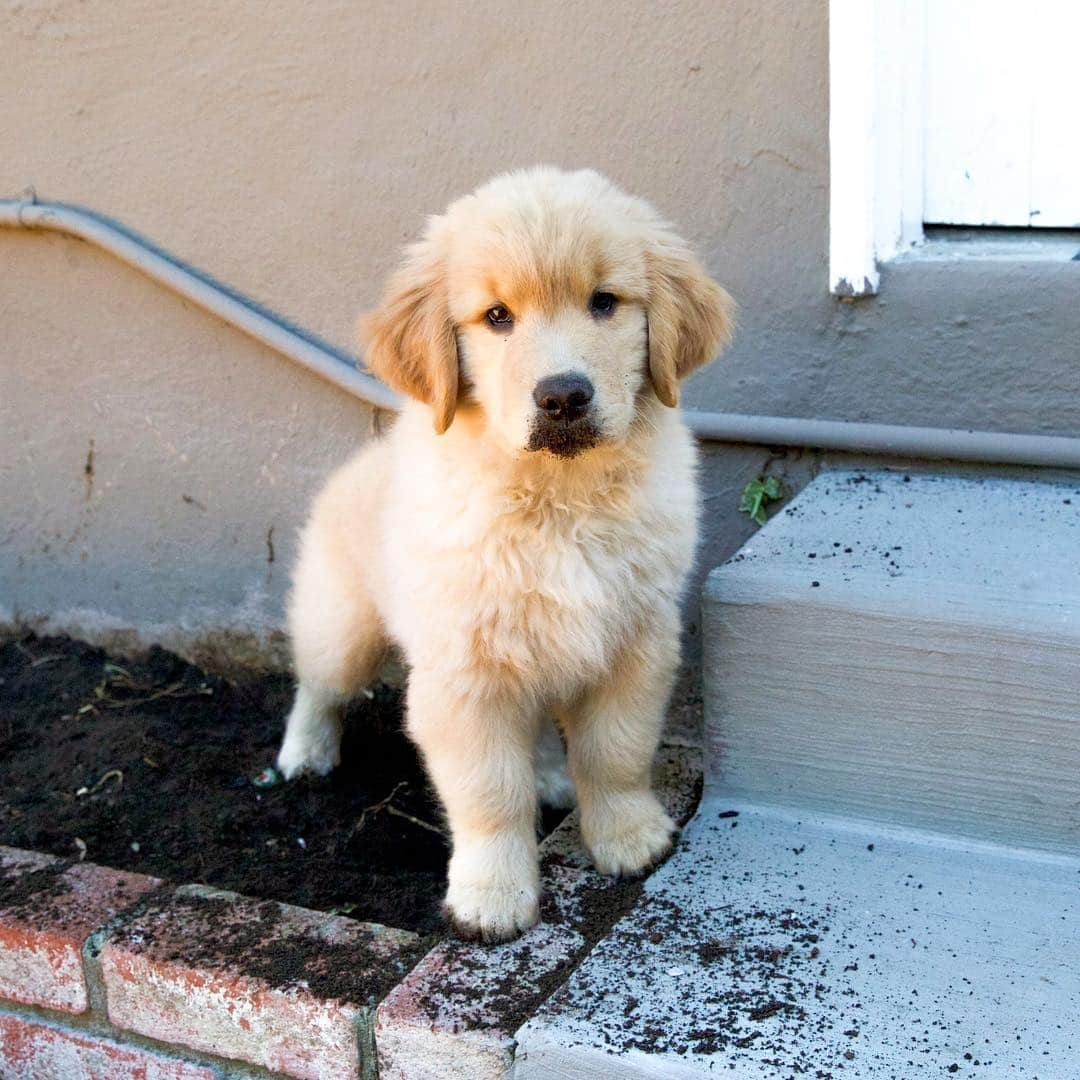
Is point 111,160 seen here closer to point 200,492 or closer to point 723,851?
point 200,492

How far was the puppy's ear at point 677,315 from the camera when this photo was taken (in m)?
2.67

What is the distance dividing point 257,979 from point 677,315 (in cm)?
155

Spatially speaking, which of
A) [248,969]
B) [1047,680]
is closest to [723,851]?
[1047,680]

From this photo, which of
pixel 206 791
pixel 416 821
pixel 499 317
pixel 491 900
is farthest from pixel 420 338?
pixel 206 791

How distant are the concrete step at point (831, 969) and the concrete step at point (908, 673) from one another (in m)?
0.10

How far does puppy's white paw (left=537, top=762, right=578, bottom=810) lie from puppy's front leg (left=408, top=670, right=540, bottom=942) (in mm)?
632

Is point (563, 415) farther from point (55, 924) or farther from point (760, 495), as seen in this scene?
point (55, 924)

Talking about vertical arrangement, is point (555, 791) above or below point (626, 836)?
below

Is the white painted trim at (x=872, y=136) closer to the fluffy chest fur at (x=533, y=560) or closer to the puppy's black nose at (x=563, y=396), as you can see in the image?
the fluffy chest fur at (x=533, y=560)

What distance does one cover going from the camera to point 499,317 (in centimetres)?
261

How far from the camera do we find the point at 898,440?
11.5 feet

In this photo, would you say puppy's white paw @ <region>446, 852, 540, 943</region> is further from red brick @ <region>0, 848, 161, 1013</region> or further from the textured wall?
the textured wall

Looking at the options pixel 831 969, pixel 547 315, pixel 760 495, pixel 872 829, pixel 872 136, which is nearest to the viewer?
pixel 831 969

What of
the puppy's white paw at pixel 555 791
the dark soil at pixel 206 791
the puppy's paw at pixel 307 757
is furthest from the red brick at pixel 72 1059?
the puppy's white paw at pixel 555 791
